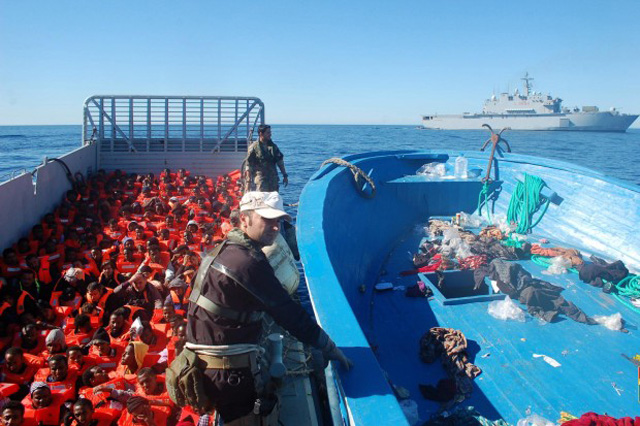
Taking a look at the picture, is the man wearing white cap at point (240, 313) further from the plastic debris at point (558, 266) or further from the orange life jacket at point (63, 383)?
the plastic debris at point (558, 266)

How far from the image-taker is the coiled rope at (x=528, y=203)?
748 cm

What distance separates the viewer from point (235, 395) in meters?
2.38

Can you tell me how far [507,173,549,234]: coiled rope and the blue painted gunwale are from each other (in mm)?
205

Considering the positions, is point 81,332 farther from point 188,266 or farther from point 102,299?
point 188,266

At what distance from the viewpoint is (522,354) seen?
4.22 m

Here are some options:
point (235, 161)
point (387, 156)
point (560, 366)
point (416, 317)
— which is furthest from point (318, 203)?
point (235, 161)

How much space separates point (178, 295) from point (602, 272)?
18.3 feet

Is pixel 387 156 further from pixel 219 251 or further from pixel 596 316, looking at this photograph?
pixel 219 251

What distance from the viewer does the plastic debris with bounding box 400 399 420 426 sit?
3.48m

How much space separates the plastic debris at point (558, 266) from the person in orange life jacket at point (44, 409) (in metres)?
6.03

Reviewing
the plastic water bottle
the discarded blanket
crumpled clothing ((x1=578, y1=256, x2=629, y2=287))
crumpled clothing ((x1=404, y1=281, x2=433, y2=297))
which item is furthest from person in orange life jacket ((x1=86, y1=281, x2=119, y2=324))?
the plastic water bottle

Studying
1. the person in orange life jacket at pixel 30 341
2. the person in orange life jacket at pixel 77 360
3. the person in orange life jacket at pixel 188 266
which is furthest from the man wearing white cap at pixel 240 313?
the person in orange life jacket at pixel 188 266

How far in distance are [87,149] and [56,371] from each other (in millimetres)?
10402

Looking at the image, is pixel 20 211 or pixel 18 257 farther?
pixel 20 211
